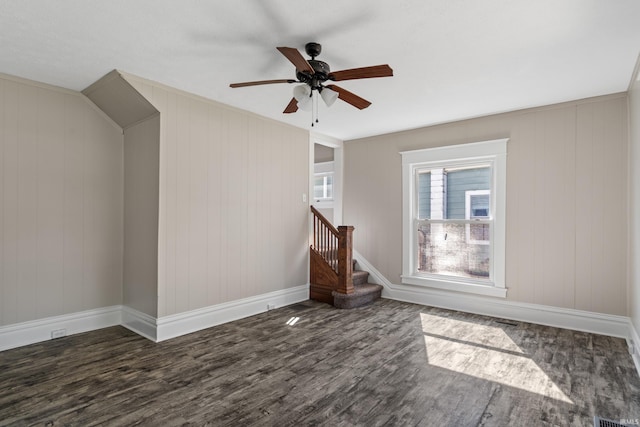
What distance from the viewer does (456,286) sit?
4637 mm

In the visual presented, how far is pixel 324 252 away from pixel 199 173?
2167 millimetres

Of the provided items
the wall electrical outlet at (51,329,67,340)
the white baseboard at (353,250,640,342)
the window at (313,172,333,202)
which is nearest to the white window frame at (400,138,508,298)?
the white baseboard at (353,250,640,342)

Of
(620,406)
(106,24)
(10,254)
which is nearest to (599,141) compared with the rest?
(620,406)

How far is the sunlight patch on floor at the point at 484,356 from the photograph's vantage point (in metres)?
2.61

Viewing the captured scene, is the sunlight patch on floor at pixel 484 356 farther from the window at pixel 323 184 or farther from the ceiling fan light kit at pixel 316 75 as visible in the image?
the window at pixel 323 184

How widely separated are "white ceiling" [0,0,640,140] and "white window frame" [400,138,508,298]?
826 millimetres

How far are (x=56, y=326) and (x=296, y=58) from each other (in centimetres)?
349

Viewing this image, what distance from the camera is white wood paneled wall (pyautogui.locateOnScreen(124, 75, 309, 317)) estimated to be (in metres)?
3.56

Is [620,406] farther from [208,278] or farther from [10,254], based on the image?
[10,254]

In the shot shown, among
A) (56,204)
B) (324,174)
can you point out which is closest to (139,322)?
(56,204)

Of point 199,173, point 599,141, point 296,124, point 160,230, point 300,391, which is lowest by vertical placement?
point 300,391

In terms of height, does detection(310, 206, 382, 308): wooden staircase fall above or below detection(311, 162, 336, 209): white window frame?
below

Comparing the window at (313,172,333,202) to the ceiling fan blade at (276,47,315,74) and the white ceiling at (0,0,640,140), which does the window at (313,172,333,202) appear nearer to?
the white ceiling at (0,0,640,140)

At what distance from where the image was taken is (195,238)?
3781 mm
